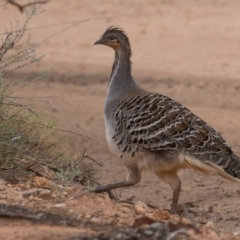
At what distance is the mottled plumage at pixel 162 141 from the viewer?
24.5ft

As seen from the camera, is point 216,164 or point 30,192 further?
point 216,164

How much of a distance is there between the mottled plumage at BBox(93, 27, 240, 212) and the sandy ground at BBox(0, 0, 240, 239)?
1.71ft

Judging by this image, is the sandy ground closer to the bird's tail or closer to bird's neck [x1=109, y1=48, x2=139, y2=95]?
the bird's tail

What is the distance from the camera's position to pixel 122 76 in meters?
8.20

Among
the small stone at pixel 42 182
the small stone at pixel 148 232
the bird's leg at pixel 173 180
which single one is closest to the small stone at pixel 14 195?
the small stone at pixel 42 182

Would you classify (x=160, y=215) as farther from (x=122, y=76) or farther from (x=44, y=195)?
(x=122, y=76)

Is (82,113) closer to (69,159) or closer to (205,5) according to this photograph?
(69,159)

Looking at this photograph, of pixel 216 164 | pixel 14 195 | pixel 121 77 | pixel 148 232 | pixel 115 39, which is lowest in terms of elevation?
pixel 14 195

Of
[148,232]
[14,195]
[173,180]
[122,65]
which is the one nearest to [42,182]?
[14,195]

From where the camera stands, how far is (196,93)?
46.0 ft

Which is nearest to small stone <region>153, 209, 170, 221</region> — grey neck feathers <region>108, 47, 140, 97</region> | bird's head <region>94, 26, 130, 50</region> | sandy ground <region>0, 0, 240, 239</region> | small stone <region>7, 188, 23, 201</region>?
small stone <region>7, 188, 23, 201</region>

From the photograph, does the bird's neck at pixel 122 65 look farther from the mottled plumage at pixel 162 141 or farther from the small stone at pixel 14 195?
the small stone at pixel 14 195

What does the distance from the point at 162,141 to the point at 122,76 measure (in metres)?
0.91

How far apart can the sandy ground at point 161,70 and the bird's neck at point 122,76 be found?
1183 mm
